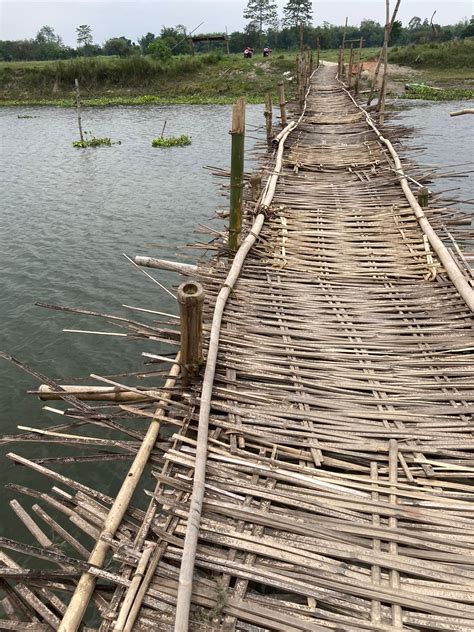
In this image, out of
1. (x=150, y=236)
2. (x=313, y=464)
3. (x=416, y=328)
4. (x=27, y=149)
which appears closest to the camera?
(x=313, y=464)

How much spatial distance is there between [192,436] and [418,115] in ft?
92.7

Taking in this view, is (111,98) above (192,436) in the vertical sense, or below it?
above

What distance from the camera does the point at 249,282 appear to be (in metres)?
5.01

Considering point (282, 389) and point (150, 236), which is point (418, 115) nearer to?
point (150, 236)

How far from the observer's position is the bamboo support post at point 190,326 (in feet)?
10.5

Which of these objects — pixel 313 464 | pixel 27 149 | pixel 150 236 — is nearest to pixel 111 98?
pixel 27 149

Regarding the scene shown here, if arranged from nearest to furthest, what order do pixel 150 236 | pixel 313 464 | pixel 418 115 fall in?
1. pixel 313 464
2. pixel 150 236
3. pixel 418 115

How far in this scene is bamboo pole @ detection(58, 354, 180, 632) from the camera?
2074mm

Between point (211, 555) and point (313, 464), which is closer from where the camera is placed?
point (211, 555)

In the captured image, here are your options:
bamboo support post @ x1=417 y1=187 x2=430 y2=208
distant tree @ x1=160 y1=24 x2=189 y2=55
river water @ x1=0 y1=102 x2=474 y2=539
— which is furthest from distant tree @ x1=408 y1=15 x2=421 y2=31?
bamboo support post @ x1=417 y1=187 x2=430 y2=208

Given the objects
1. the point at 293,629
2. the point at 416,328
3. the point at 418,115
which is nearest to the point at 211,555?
the point at 293,629

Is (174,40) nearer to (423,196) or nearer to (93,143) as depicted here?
(93,143)

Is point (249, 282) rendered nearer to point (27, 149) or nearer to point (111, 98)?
point (27, 149)

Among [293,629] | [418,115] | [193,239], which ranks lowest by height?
[193,239]
